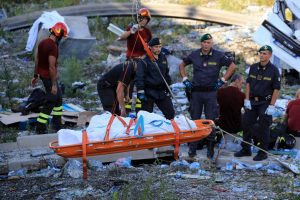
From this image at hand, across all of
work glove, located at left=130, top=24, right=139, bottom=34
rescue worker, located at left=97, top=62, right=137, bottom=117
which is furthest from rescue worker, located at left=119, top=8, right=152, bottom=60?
rescue worker, located at left=97, top=62, right=137, bottom=117

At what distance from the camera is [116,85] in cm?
933

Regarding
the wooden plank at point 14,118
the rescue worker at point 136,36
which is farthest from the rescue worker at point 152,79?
the wooden plank at point 14,118

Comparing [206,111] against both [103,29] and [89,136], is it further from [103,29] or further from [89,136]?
[103,29]

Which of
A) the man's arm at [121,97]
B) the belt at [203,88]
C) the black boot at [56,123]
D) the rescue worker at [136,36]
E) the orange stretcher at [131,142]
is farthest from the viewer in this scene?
the rescue worker at [136,36]

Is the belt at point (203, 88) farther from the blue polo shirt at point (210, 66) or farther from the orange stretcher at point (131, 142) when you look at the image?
the orange stretcher at point (131, 142)

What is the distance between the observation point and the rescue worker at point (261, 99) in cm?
808

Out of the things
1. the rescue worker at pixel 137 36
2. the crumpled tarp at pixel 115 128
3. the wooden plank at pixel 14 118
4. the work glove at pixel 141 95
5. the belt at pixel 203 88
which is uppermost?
the rescue worker at pixel 137 36

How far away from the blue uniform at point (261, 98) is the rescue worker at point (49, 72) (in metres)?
2.71

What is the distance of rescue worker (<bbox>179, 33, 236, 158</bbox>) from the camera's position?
8.20 m

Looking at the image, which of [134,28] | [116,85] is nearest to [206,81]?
[116,85]

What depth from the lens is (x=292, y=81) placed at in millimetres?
13383

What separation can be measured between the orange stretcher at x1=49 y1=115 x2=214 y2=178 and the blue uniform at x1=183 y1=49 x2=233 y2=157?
47cm

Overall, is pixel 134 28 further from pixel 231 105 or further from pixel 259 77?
pixel 259 77

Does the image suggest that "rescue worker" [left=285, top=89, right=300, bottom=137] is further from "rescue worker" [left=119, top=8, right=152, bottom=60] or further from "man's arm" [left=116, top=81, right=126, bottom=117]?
"rescue worker" [left=119, top=8, right=152, bottom=60]
